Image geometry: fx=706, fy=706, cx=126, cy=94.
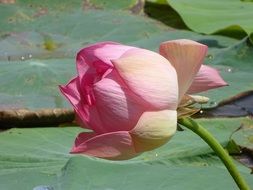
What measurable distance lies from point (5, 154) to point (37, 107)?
29cm

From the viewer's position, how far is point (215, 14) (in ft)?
7.39

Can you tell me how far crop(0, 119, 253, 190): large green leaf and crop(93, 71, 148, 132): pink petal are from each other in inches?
17.4

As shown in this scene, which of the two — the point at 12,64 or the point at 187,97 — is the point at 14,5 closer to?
the point at 12,64

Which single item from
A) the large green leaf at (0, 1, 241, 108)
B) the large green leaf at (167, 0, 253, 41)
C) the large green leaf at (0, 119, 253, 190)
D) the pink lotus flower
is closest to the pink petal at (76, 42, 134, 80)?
the pink lotus flower

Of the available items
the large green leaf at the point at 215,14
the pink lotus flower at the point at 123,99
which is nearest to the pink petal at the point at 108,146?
the pink lotus flower at the point at 123,99

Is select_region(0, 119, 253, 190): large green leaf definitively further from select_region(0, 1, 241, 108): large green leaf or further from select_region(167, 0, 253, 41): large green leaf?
select_region(167, 0, 253, 41): large green leaf

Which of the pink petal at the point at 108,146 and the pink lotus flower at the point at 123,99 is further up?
the pink lotus flower at the point at 123,99

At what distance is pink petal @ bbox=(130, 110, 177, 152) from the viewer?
23.4 inches

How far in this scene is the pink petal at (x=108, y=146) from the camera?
58 cm

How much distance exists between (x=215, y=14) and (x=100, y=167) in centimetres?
123

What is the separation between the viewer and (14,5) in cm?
262

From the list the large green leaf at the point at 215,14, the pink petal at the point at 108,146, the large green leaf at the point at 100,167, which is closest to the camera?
the pink petal at the point at 108,146

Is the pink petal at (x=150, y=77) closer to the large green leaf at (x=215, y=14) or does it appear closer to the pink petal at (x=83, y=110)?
the pink petal at (x=83, y=110)

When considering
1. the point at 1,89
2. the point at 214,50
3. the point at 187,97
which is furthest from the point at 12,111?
the point at 187,97
